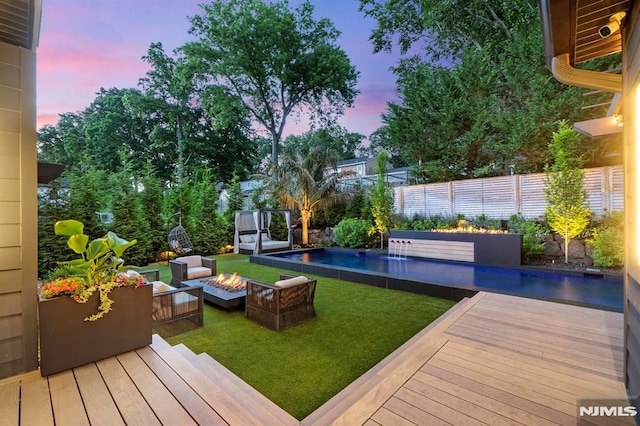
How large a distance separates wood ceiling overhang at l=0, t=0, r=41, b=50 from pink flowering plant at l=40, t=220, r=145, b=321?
4.79ft

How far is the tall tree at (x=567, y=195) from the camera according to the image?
7094mm

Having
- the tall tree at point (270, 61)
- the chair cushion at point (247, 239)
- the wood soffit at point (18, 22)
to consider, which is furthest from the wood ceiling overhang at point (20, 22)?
the tall tree at point (270, 61)

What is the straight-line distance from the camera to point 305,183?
40.6 feet

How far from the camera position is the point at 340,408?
193 centimetres

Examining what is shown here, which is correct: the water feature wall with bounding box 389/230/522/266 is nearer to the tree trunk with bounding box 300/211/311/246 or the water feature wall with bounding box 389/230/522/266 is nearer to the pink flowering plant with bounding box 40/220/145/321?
the tree trunk with bounding box 300/211/311/246

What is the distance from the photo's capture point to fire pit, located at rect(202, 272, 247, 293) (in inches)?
197

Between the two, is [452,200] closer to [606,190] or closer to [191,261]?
[606,190]

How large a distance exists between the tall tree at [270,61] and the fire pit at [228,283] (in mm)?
11370

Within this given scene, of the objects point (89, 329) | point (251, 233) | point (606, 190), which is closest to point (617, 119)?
point (606, 190)

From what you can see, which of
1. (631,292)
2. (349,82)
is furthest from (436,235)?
(349,82)

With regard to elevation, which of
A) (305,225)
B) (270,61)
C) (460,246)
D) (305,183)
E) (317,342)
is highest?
(270,61)

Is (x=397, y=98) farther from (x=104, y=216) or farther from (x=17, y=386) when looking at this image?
(x=17, y=386)

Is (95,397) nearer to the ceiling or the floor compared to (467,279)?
nearer to the ceiling

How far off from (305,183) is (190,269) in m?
7.13
